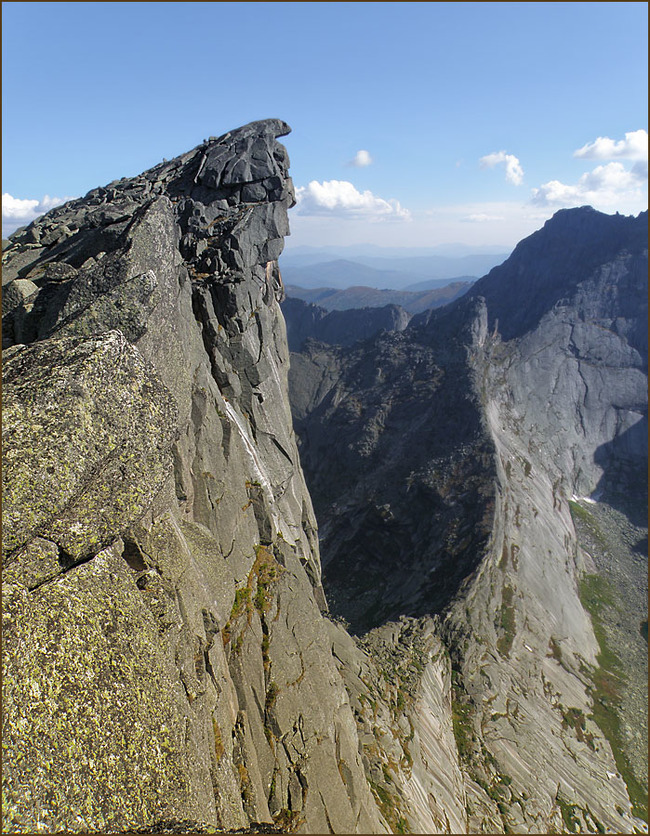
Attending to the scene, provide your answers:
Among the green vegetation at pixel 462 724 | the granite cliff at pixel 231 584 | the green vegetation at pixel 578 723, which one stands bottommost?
the green vegetation at pixel 578 723

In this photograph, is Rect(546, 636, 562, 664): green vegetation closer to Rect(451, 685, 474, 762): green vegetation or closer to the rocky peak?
Rect(451, 685, 474, 762): green vegetation

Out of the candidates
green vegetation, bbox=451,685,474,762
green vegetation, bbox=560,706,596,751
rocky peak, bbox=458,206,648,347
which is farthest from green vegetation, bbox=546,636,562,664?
rocky peak, bbox=458,206,648,347

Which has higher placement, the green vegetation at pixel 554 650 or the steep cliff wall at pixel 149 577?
the steep cliff wall at pixel 149 577

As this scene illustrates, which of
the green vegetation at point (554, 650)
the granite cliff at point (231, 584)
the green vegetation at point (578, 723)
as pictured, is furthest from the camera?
the green vegetation at point (554, 650)

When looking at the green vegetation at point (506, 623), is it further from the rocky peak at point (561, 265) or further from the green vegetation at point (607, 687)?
the rocky peak at point (561, 265)

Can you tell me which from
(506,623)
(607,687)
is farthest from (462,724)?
(607,687)

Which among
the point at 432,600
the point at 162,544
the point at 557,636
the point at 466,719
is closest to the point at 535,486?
the point at 557,636

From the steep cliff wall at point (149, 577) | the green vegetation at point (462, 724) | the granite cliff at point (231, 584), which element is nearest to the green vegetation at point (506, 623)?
the granite cliff at point (231, 584)

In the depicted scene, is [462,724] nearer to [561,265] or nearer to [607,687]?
[607,687]
